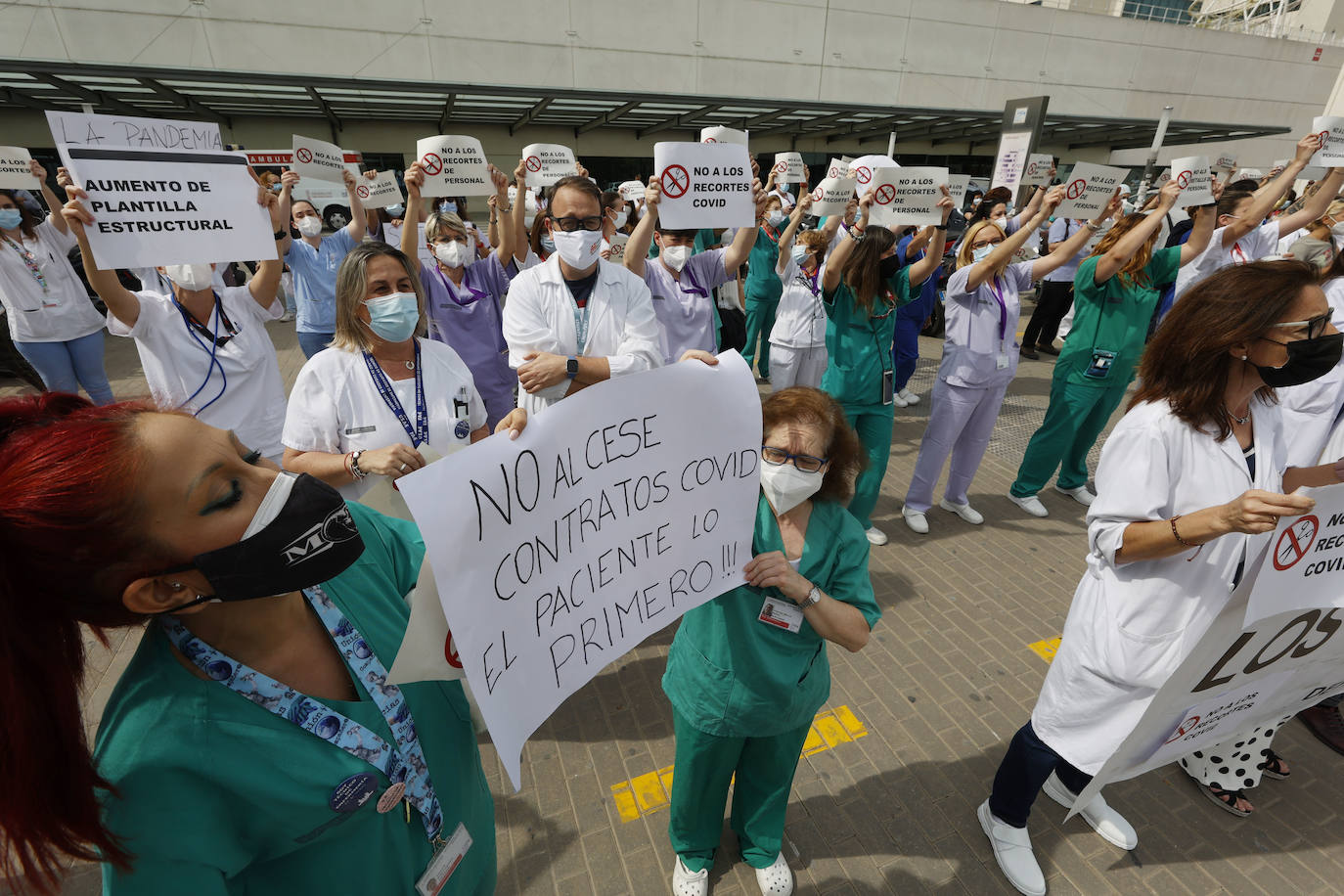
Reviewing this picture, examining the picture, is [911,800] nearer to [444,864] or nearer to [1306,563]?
[1306,563]

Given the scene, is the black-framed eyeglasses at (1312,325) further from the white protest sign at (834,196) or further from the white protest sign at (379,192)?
the white protest sign at (379,192)

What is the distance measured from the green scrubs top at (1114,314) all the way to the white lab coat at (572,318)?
3541 millimetres

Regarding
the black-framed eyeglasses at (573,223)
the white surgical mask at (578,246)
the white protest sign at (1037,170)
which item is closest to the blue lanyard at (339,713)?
the white surgical mask at (578,246)

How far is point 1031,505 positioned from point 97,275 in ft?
21.4

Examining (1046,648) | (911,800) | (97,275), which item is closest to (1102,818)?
(911,800)

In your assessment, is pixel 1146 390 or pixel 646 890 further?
pixel 646 890

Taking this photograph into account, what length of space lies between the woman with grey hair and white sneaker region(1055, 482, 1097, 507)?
212 inches

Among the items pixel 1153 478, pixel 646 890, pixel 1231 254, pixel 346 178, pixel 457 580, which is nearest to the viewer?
pixel 457 580

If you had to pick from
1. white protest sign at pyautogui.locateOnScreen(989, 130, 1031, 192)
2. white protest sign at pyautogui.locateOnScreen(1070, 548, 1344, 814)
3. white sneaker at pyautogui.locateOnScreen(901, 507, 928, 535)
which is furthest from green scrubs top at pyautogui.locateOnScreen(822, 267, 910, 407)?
white protest sign at pyautogui.locateOnScreen(989, 130, 1031, 192)

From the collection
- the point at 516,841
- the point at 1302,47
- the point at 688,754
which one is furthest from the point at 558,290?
the point at 1302,47

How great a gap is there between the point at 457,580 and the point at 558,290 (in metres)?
2.56

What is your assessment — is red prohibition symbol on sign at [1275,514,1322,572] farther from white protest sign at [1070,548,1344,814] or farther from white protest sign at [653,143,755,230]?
white protest sign at [653,143,755,230]

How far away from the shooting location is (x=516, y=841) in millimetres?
2650

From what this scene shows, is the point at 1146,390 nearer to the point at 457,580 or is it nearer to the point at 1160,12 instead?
the point at 457,580
